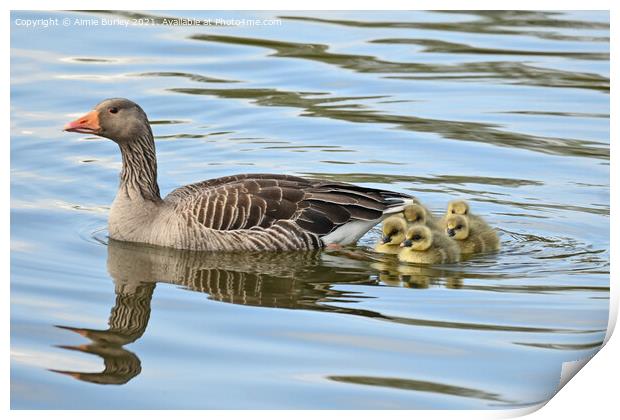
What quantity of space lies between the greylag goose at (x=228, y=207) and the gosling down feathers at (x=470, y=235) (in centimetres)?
72

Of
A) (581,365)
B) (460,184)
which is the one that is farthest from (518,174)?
(581,365)

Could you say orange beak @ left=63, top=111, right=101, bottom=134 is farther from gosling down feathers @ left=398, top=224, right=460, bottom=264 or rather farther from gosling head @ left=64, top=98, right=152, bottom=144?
gosling down feathers @ left=398, top=224, right=460, bottom=264

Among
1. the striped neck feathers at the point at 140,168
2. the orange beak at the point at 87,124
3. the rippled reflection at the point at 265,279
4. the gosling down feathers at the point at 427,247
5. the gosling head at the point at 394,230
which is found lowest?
the rippled reflection at the point at 265,279

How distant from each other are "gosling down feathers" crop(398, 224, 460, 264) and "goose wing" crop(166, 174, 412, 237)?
0.82 metres

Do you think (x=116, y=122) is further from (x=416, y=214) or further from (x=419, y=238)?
(x=419, y=238)

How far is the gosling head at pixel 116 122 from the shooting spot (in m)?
12.8

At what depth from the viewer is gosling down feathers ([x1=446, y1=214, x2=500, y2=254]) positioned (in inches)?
496

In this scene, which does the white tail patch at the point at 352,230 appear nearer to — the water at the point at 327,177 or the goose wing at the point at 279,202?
the goose wing at the point at 279,202

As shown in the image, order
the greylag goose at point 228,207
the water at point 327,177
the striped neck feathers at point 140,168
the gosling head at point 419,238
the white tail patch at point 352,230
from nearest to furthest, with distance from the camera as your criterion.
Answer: the water at point 327,177 → the gosling head at point 419,238 → the greylag goose at point 228,207 → the white tail patch at point 352,230 → the striped neck feathers at point 140,168

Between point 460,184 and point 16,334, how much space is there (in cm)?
657

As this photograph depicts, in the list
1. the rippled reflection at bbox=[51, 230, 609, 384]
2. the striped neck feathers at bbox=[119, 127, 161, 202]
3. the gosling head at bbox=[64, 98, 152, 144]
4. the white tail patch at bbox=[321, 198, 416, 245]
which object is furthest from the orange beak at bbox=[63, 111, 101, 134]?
the white tail patch at bbox=[321, 198, 416, 245]

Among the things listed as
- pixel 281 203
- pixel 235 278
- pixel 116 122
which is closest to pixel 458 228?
pixel 281 203

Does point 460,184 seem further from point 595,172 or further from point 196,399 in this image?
point 196,399

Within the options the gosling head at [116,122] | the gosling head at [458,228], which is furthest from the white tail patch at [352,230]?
the gosling head at [116,122]
